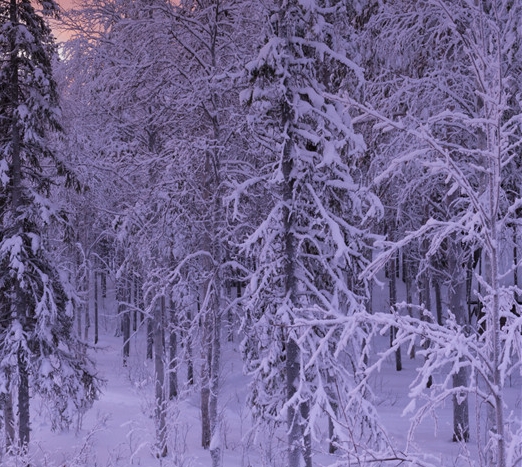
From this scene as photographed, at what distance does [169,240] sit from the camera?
40.8 ft

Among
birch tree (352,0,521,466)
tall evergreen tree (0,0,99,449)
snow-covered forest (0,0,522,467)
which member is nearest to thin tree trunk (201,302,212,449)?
snow-covered forest (0,0,522,467)

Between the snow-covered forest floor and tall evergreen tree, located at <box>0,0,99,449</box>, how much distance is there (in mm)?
1054

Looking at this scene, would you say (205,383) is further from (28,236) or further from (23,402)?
(28,236)

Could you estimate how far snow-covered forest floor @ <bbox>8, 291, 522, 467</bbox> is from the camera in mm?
10719

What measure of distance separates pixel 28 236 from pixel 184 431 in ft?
26.3

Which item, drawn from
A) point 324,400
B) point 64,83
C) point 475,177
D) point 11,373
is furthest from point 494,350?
point 64,83

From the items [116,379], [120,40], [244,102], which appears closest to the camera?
[244,102]

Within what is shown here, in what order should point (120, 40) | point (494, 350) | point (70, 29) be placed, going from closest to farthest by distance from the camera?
point (494, 350) → point (120, 40) → point (70, 29)

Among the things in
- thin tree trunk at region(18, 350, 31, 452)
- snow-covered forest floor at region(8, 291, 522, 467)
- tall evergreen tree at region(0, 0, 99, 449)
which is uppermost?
tall evergreen tree at region(0, 0, 99, 449)

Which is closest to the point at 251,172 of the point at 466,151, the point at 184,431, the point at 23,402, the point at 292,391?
the point at 292,391

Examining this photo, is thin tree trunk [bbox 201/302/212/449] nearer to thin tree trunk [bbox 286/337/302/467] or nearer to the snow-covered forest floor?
the snow-covered forest floor

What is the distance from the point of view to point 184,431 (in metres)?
15.8

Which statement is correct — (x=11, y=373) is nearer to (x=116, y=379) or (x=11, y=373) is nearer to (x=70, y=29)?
(x=70, y=29)

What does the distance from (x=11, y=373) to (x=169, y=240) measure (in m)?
4.30
